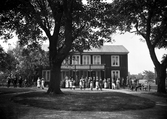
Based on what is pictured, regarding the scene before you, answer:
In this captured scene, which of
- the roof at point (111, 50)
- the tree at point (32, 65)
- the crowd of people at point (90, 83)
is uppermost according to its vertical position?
the roof at point (111, 50)

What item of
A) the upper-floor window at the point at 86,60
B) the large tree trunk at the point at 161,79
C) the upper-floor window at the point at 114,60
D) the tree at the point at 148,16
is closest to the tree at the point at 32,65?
the upper-floor window at the point at 86,60

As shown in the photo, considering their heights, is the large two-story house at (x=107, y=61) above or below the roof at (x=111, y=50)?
below

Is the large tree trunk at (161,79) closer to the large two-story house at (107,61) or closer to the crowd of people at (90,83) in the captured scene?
the crowd of people at (90,83)

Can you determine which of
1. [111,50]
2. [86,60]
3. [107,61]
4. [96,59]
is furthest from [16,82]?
[111,50]

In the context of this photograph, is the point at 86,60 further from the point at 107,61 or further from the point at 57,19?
the point at 57,19

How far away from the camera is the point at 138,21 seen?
76.7 feet

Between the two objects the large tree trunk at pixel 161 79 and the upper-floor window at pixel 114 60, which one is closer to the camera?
the large tree trunk at pixel 161 79

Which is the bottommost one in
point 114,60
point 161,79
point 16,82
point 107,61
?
point 16,82

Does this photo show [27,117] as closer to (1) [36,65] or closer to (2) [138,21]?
(2) [138,21]

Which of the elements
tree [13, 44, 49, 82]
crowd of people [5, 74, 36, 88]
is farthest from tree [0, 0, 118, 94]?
tree [13, 44, 49, 82]

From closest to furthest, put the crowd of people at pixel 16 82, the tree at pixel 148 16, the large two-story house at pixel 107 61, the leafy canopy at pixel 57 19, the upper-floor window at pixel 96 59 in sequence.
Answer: the leafy canopy at pixel 57 19 < the tree at pixel 148 16 < the crowd of people at pixel 16 82 < the large two-story house at pixel 107 61 < the upper-floor window at pixel 96 59

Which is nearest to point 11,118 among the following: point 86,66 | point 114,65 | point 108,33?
point 108,33

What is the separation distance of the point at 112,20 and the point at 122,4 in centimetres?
256

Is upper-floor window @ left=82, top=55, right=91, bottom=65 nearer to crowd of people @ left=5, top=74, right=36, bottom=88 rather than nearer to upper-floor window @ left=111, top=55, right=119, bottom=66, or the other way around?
upper-floor window @ left=111, top=55, right=119, bottom=66
